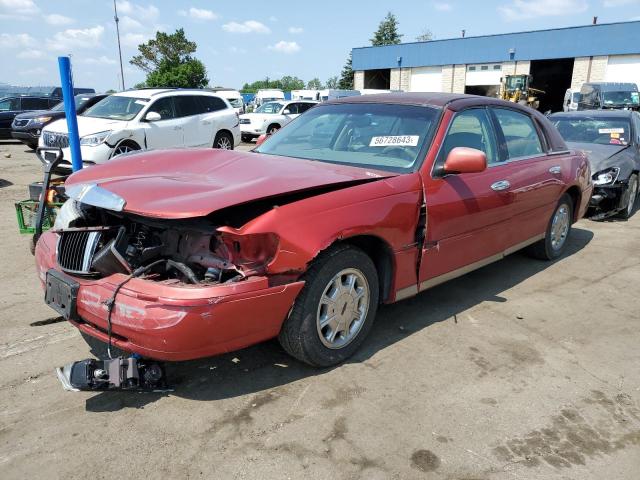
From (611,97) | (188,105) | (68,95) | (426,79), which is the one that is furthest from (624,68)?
(68,95)

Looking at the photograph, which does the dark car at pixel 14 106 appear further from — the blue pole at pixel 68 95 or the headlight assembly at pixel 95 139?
the blue pole at pixel 68 95

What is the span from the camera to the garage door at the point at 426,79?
147 ft

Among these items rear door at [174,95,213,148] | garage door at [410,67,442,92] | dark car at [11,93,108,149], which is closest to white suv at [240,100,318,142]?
dark car at [11,93,108,149]

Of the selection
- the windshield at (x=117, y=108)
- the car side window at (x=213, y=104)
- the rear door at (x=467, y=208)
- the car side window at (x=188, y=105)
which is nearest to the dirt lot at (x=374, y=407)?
the rear door at (x=467, y=208)

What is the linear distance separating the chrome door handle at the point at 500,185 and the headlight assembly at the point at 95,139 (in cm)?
736

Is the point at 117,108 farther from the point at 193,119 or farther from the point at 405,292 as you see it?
the point at 405,292

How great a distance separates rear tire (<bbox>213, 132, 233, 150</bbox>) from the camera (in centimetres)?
1224

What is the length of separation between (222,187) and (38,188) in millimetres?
3145

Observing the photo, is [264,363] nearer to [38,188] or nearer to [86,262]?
[86,262]

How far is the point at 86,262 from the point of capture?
118 inches

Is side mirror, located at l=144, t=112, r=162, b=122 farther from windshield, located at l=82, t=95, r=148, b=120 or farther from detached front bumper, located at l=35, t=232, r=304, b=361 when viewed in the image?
detached front bumper, located at l=35, t=232, r=304, b=361

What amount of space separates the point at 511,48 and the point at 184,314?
42.6 metres

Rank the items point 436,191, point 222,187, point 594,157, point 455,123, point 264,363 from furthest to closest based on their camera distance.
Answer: point 594,157 < point 455,123 < point 436,191 < point 264,363 < point 222,187

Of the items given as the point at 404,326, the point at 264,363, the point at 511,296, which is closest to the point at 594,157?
the point at 511,296
